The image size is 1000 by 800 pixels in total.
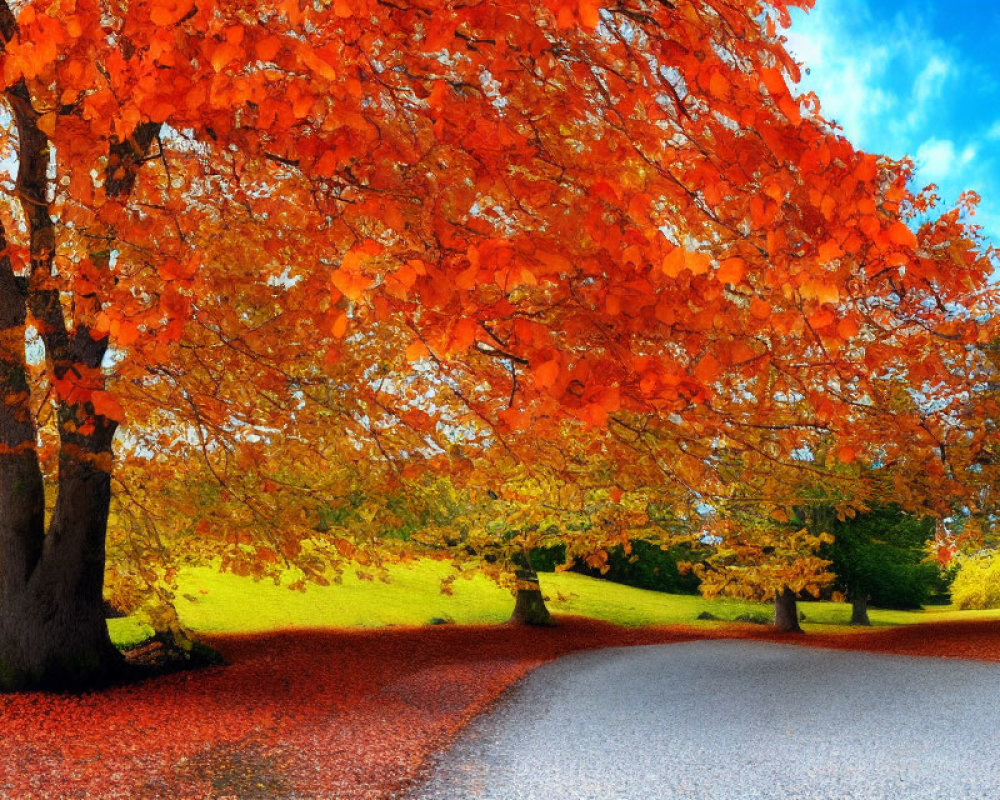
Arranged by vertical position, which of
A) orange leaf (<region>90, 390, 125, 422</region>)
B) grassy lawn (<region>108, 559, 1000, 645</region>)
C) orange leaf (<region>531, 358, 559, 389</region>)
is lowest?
grassy lawn (<region>108, 559, 1000, 645</region>)

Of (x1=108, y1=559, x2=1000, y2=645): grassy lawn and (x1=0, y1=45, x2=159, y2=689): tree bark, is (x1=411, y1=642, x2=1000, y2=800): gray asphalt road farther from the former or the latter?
(x1=0, y1=45, x2=159, y2=689): tree bark

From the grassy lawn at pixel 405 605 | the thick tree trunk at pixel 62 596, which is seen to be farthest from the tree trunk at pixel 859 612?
the thick tree trunk at pixel 62 596

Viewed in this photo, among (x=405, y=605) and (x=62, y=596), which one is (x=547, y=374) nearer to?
(x=62, y=596)

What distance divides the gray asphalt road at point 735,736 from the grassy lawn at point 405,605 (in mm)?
3892

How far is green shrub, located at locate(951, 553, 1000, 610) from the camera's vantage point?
2522cm

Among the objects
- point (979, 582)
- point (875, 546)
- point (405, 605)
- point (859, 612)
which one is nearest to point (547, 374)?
point (405, 605)

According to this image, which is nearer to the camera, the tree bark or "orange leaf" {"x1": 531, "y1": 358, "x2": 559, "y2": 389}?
"orange leaf" {"x1": 531, "y1": 358, "x2": 559, "y2": 389}

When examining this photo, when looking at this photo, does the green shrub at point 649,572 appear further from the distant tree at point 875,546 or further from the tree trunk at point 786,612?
the distant tree at point 875,546

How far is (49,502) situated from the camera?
344 inches

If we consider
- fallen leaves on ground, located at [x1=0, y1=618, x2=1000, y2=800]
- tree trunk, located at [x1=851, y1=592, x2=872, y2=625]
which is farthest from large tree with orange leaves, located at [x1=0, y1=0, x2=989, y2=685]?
tree trunk, located at [x1=851, y1=592, x2=872, y2=625]

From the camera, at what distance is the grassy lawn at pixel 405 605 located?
14.9 m

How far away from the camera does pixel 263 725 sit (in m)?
6.41

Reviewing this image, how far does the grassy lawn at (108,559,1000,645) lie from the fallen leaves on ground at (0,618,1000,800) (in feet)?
9.24

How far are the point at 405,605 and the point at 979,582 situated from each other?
20.2m
